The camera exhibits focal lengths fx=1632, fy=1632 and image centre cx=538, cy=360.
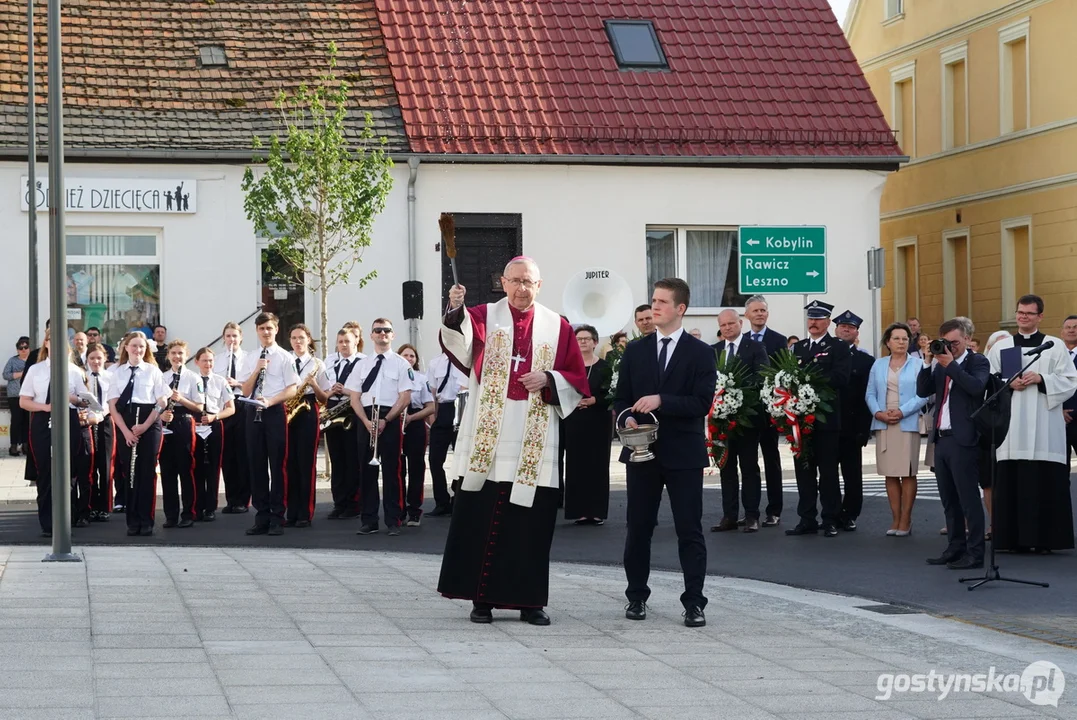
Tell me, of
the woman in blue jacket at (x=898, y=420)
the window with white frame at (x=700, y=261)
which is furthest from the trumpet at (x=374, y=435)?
the window with white frame at (x=700, y=261)

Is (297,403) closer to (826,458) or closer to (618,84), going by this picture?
(826,458)

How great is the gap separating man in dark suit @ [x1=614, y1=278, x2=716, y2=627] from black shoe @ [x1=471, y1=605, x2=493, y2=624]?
807mm

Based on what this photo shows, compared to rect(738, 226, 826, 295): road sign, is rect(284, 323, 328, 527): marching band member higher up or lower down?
lower down

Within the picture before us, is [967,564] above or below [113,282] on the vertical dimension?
below

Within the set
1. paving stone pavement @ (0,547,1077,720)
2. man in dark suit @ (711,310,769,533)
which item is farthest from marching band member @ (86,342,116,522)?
man in dark suit @ (711,310,769,533)

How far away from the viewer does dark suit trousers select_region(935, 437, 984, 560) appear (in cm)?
1180

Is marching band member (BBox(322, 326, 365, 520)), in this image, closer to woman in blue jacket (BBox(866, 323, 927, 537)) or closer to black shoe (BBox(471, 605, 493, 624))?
woman in blue jacket (BBox(866, 323, 927, 537))

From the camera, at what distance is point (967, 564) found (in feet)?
39.0

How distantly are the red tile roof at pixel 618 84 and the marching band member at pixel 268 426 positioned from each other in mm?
11042

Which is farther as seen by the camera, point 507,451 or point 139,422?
point 139,422

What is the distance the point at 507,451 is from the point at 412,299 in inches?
442

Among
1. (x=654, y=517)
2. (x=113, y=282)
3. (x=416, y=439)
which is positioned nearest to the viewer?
(x=654, y=517)

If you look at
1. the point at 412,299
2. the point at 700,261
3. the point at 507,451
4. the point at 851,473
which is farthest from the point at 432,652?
the point at 700,261

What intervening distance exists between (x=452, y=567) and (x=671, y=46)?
20178 millimetres
